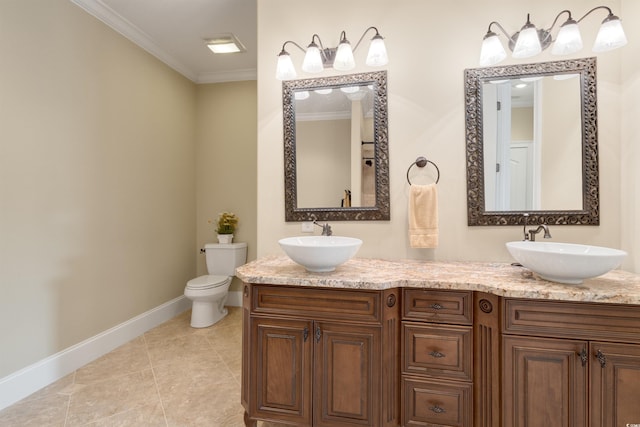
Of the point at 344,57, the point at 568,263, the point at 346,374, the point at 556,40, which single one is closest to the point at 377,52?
the point at 344,57

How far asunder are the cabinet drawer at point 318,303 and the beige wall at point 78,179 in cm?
159

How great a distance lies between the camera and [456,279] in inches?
58.1

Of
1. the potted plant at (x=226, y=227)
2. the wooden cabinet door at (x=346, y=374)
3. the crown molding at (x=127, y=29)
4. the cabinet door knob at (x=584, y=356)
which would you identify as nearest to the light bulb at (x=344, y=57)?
the wooden cabinet door at (x=346, y=374)

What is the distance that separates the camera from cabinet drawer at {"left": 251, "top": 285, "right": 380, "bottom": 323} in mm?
1473

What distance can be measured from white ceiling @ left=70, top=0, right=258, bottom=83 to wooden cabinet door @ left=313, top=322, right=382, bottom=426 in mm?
2526

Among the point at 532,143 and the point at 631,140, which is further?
the point at 532,143

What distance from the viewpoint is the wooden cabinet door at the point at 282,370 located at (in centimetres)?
153

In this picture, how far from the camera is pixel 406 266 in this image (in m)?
1.81

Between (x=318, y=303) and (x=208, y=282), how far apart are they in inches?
74.2

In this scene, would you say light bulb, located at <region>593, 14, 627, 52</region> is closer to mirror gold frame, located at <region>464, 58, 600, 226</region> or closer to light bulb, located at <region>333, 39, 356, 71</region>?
mirror gold frame, located at <region>464, 58, 600, 226</region>

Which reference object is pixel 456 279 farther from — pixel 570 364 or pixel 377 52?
pixel 377 52

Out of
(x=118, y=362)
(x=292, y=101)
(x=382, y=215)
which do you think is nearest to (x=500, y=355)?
(x=382, y=215)

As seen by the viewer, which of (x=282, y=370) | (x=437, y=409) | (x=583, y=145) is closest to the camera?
(x=437, y=409)

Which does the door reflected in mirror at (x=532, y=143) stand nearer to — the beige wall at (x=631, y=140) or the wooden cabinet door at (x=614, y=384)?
the beige wall at (x=631, y=140)
